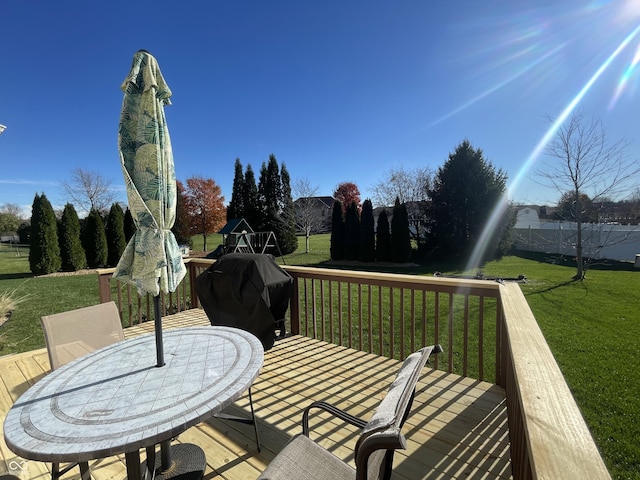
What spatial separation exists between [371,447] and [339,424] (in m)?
1.73

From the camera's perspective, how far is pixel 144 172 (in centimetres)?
144

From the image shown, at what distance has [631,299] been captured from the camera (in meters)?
7.07

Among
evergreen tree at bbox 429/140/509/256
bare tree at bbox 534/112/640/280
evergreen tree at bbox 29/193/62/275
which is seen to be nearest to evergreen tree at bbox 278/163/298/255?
evergreen tree at bbox 429/140/509/256

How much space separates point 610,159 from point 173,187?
38.8 feet

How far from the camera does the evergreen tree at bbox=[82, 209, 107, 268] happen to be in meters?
12.8

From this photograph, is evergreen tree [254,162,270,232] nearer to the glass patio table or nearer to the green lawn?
the green lawn

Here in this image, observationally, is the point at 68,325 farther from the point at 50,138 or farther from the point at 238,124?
the point at 50,138

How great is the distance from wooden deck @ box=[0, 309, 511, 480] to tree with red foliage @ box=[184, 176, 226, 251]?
18.5 meters

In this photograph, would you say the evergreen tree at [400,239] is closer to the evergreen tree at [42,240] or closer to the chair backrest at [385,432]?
the chair backrest at [385,432]

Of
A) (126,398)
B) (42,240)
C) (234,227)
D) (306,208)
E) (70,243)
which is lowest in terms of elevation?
(126,398)

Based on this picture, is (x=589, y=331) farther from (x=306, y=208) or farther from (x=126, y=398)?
(x=306, y=208)

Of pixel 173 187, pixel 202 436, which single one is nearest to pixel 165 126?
pixel 173 187

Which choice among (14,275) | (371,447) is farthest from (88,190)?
(371,447)

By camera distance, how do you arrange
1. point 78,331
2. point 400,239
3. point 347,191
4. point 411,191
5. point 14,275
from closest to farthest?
point 78,331 → point 14,275 → point 400,239 → point 411,191 → point 347,191
